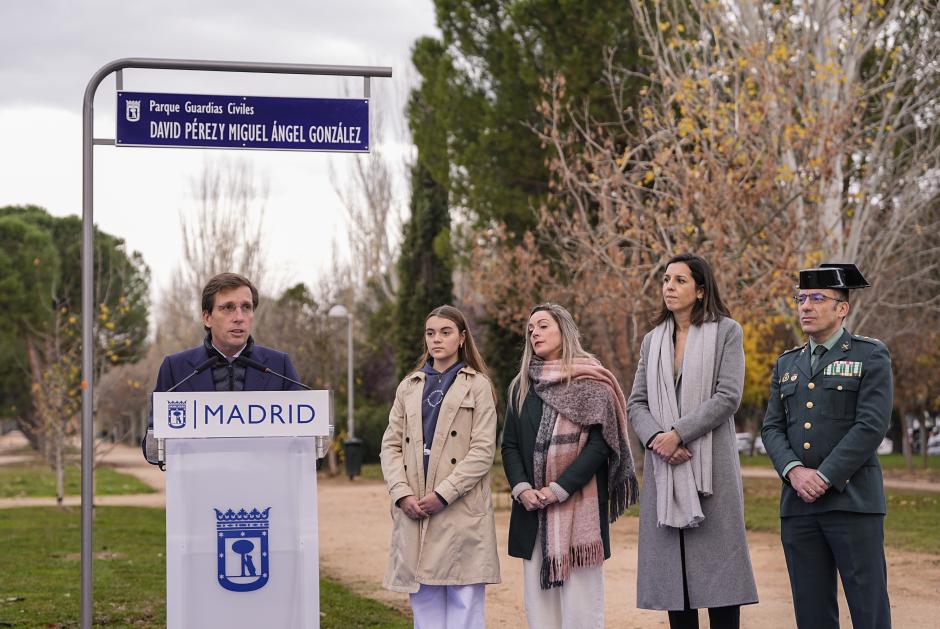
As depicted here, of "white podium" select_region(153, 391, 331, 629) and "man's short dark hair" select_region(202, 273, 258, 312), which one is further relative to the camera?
"man's short dark hair" select_region(202, 273, 258, 312)

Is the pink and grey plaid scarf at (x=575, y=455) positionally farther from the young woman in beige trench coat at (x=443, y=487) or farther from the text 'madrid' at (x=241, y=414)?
the text 'madrid' at (x=241, y=414)

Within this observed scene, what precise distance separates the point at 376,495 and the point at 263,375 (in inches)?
787

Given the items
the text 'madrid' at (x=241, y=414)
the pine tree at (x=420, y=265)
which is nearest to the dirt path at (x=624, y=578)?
the text 'madrid' at (x=241, y=414)

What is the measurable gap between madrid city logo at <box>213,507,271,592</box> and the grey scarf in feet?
6.52

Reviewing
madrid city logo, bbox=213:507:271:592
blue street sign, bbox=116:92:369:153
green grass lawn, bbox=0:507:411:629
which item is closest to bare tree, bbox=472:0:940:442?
green grass lawn, bbox=0:507:411:629

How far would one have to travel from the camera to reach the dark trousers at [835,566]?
5.70 metres

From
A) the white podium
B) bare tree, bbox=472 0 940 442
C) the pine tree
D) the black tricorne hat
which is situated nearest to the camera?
the white podium

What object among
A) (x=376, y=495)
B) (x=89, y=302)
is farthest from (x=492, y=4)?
(x=89, y=302)

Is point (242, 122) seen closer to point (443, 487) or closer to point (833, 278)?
point (443, 487)

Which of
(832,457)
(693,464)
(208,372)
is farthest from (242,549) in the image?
(832,457)

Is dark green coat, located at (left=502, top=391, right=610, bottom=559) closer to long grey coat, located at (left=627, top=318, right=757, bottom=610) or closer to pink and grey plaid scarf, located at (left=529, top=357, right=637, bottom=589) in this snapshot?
pink and grey plaid scarf, located at (left=529, top=357, right=637, bottom=589)

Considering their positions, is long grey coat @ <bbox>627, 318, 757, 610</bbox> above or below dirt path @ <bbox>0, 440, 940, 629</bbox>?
above

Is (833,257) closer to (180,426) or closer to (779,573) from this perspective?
(779,573)

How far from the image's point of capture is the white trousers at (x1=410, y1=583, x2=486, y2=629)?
6.25 metres
